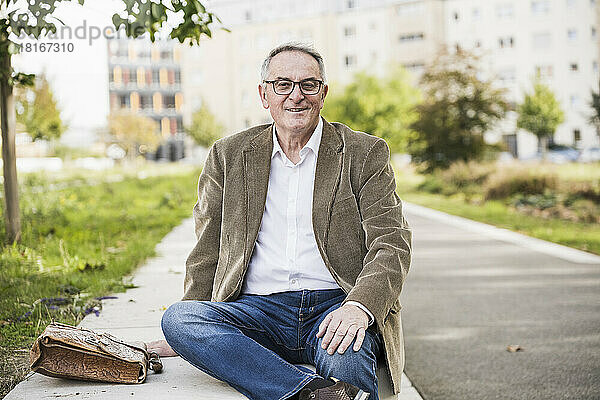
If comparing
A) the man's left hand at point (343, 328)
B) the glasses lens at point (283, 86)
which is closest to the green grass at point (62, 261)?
the man's left hand at point (343, 328)

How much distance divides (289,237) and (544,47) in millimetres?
60422

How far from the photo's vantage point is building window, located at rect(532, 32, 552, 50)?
59406mm

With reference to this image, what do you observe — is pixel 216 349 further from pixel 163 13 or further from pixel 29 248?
pixel 29 248

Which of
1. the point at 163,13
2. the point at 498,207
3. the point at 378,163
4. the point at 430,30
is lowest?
the point at 498,207

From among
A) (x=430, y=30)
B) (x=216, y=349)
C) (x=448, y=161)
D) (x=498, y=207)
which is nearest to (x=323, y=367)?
(x=216, y=349)

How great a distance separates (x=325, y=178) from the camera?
11.2 feet

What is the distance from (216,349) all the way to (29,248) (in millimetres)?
5065

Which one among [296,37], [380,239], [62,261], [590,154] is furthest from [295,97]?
[296,37]

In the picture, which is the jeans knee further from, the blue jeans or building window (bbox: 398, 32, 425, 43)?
building window (bbox: 398, 32, 425, 43)

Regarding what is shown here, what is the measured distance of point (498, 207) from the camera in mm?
17031

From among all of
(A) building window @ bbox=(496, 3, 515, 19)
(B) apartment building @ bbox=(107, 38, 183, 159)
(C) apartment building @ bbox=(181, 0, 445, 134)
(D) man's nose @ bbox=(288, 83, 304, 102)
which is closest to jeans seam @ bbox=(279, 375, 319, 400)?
(D) man's nose @ bbox=(288, 83, 304, 102)

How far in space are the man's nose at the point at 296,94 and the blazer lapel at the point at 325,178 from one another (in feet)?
0.64

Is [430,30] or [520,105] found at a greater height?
[430,30]

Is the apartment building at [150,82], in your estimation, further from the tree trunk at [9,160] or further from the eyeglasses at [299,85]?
the eyeglasses at [299,85]
